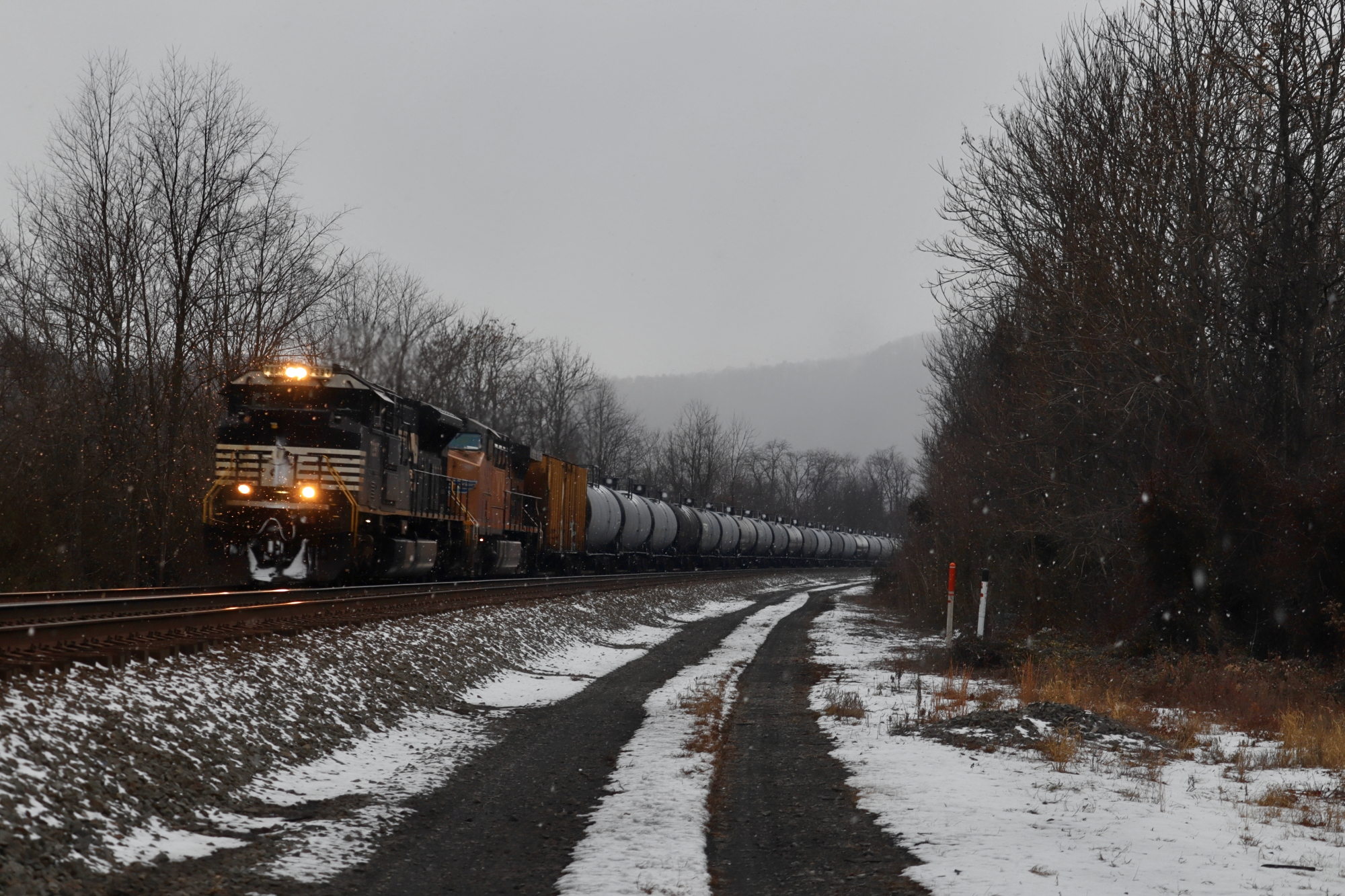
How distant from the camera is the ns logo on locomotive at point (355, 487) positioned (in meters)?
15.5

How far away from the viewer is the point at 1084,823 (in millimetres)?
6332

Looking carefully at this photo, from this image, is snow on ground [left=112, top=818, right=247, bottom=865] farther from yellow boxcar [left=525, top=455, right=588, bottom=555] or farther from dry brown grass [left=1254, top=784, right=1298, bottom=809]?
yellow boxcar [left=525, top=455, right=588, bottom=555]

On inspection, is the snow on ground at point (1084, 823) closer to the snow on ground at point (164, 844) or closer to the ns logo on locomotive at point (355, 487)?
the snow on ground at point (164, 844)

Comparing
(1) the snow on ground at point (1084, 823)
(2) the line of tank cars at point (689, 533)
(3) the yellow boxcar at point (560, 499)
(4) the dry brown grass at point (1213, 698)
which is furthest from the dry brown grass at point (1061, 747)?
(2) the line of tank cars at point (689, 533)

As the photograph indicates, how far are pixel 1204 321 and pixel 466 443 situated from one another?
1337 centimetres

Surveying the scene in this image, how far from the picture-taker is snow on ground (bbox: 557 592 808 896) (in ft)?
17.1

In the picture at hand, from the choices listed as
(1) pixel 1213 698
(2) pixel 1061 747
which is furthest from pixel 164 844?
(1) pixel 1213 698

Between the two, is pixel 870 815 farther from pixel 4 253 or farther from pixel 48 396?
pixel 4 253

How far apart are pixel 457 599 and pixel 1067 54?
14848mm

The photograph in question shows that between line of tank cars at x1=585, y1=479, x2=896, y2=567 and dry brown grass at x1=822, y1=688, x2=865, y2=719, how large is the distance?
21.2 meters

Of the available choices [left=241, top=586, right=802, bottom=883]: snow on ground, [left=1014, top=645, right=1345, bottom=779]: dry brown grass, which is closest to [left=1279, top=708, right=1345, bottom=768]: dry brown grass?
[left=1014, top=645, right=1345, bottom=779]: dry brown grass

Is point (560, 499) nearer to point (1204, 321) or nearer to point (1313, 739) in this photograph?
point (1204, 321)

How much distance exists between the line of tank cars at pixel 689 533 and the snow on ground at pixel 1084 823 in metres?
25.1

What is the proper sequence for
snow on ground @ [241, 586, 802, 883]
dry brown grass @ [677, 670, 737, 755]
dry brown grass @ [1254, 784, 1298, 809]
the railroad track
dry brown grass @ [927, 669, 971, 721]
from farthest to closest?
dry brown grass @ [927, 669, 971, 721] < dry brown grass @ [677, 670, 737, 755] < the railroad track < dry brown grass @ [1254, 784, 1298, 809] < snow on ground @ [241, 586, 802, 883]
